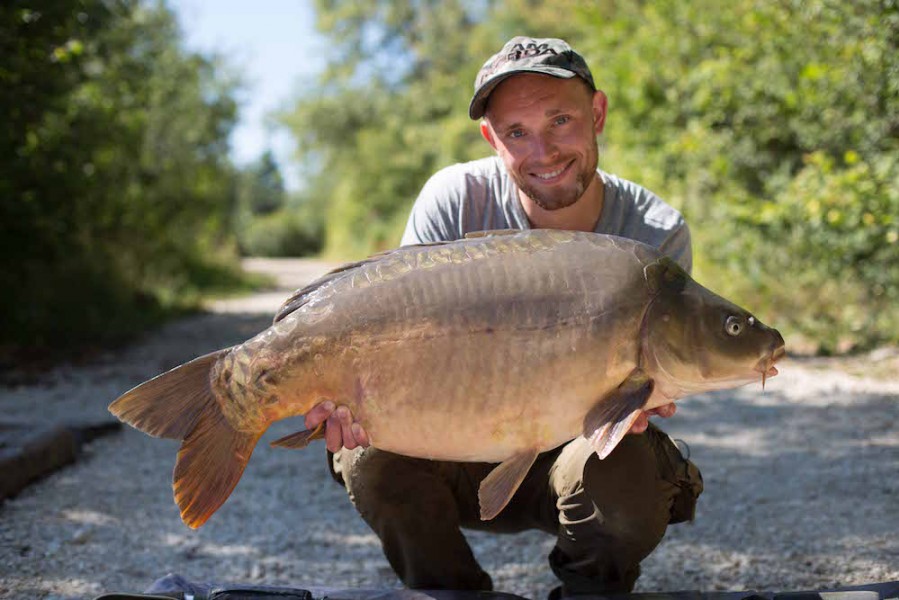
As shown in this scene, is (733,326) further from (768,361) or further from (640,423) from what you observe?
(640,423)

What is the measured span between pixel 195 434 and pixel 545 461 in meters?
0.94

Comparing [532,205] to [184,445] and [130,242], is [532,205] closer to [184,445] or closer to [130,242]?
[184,445]

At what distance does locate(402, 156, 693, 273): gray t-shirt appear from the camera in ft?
8.41

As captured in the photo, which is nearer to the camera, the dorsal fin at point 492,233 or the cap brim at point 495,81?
the dorsal fin at point 492,233

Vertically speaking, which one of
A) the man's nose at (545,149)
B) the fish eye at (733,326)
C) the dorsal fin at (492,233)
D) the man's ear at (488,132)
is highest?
the man's ear at (488,132)

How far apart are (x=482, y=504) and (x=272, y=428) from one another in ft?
11.6

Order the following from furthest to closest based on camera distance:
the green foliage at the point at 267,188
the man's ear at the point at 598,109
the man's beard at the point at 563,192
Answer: the green foliage at the point at 267,188
the man's ear at the point at 598,109
the man's beard at the point at 563,192

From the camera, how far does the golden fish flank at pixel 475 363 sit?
1.93 meters

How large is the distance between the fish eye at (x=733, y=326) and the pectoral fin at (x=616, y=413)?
0.62 ft

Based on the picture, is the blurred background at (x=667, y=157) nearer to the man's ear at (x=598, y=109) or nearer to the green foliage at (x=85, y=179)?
the green foliage at (x=85, y=179)

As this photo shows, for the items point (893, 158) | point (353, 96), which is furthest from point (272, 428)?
point (353, 96)

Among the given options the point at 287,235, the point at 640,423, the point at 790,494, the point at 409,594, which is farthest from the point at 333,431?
the point at 287,235

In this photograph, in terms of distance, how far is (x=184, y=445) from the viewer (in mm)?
1997

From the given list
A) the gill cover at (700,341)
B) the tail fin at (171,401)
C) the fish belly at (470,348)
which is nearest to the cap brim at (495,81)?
the fish belly at (470,348)
